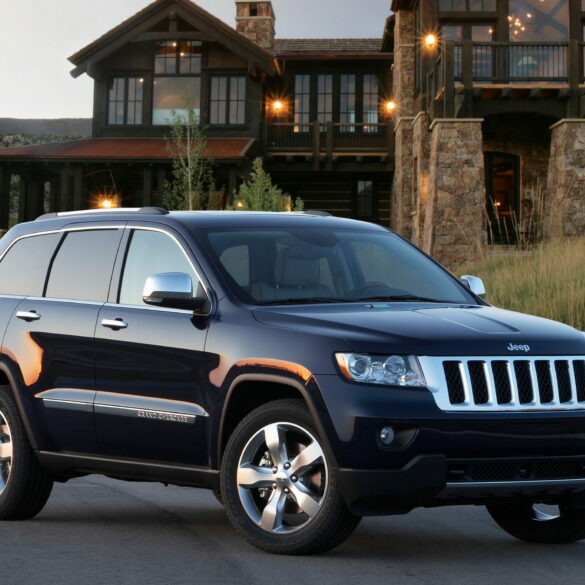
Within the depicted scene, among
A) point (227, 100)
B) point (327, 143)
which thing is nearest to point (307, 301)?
point (327, 143)

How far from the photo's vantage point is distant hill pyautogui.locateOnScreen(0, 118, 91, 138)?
6850 cm

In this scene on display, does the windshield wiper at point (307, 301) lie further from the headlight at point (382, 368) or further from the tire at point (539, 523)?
the tire at point (539, 523)

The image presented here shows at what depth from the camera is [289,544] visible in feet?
19.6

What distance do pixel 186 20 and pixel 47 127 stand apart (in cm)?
3260

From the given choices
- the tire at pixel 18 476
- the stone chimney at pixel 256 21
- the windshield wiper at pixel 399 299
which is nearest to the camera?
the windshield wiper at pixel 399 299

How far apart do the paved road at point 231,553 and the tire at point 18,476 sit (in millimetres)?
136

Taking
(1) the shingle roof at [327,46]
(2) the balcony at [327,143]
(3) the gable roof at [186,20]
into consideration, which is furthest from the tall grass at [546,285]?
→ (1) the shingle roof at [327,46]

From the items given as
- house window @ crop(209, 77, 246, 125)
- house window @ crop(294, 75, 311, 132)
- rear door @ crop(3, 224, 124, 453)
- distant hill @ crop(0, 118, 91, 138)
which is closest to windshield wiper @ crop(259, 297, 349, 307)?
rear door @ crop(3, 224, 124, 453)

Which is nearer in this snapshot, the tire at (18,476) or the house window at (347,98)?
the tire at (18,476)

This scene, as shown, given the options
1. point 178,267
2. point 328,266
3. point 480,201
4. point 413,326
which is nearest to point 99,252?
point 178,267

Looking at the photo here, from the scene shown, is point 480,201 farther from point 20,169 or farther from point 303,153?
point 20,169

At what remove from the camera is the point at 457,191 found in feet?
→ 93.9

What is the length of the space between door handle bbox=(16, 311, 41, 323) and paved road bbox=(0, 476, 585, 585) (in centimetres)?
128

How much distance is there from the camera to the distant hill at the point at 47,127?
68500mm
